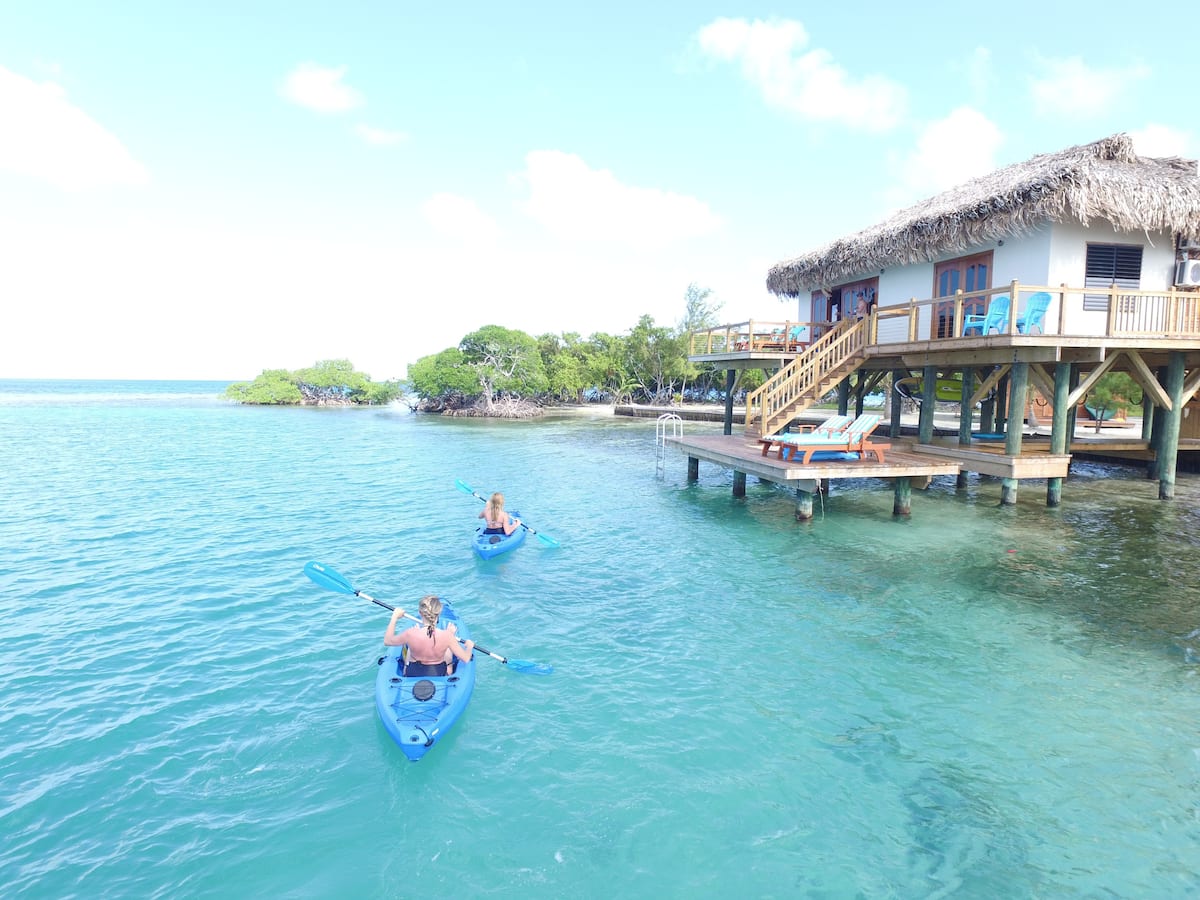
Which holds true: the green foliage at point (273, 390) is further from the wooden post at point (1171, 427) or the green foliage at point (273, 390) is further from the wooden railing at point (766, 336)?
the wooden post at point (1171, 427)

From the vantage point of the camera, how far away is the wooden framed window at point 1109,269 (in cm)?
1609

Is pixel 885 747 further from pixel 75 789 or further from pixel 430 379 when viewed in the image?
pixel 430 379

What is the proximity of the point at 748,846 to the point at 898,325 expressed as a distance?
17275 mm

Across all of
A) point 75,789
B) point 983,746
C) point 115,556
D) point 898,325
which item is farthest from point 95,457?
point 983,746

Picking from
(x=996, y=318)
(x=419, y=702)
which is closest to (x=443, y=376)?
(x=996, y=318)

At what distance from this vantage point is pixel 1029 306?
A: 1489cm

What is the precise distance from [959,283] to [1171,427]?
6.36 metres

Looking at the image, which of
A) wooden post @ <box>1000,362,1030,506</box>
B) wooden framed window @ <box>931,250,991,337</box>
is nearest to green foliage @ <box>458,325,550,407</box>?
wooden framed window @ <box>931,250,991,337</box>

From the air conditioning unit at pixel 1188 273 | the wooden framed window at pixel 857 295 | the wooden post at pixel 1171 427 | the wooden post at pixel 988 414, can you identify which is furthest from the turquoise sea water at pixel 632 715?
the wooden framed window at pixel 857 295

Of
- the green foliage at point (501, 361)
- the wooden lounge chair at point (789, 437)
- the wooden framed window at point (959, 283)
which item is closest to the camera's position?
the wooden lounge chair at point (789, 437)

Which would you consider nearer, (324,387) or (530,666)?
(530,666)

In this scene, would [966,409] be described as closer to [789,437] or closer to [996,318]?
[996,318]

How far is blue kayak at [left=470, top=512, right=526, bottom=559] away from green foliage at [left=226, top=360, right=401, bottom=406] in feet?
223

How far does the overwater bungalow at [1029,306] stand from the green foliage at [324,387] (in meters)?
64.5
